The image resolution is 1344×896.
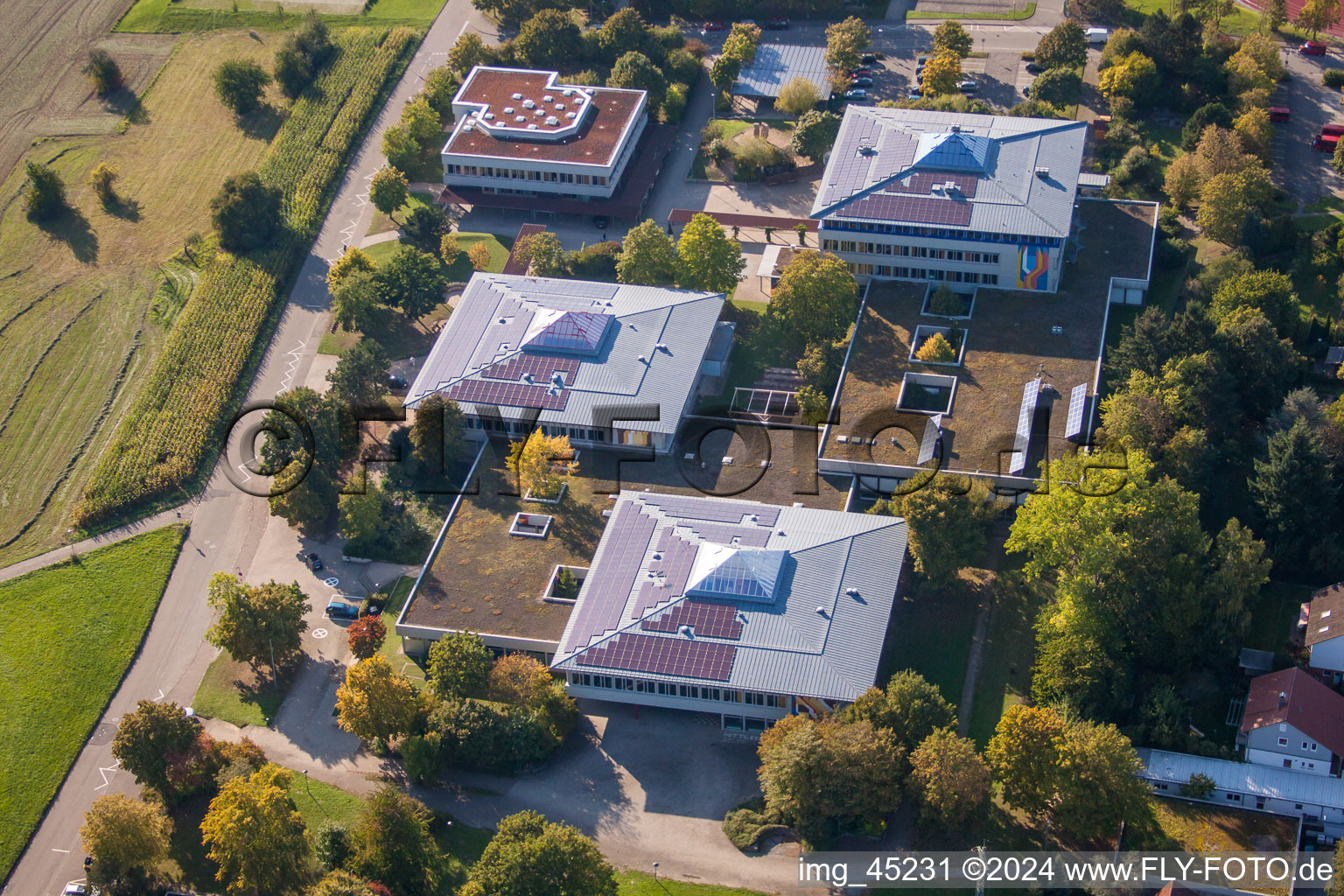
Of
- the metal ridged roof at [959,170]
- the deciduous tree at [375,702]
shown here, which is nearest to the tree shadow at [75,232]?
the deciduous tree at [375,702]

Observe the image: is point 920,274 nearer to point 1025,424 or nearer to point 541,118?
point 1025,424

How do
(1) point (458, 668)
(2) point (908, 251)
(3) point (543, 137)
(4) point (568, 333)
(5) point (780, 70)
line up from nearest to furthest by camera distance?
1. (1) point (458, 668)
2. (4) point (568, 333)
3. (2) point (908, 251)
4. (3) point (543, 137)
5. (5) point (780, 70)

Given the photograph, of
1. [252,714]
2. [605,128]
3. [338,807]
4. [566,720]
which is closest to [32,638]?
[252,714]

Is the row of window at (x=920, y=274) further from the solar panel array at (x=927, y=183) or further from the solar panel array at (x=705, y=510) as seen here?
the solar panel array at (x=705, y=510)

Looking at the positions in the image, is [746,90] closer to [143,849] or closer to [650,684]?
[650,684]

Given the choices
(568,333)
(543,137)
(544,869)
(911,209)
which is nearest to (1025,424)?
(911,209)

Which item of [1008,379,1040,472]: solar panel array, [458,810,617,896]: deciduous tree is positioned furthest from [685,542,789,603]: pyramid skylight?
[458,810,617,896]: deciduous tree
